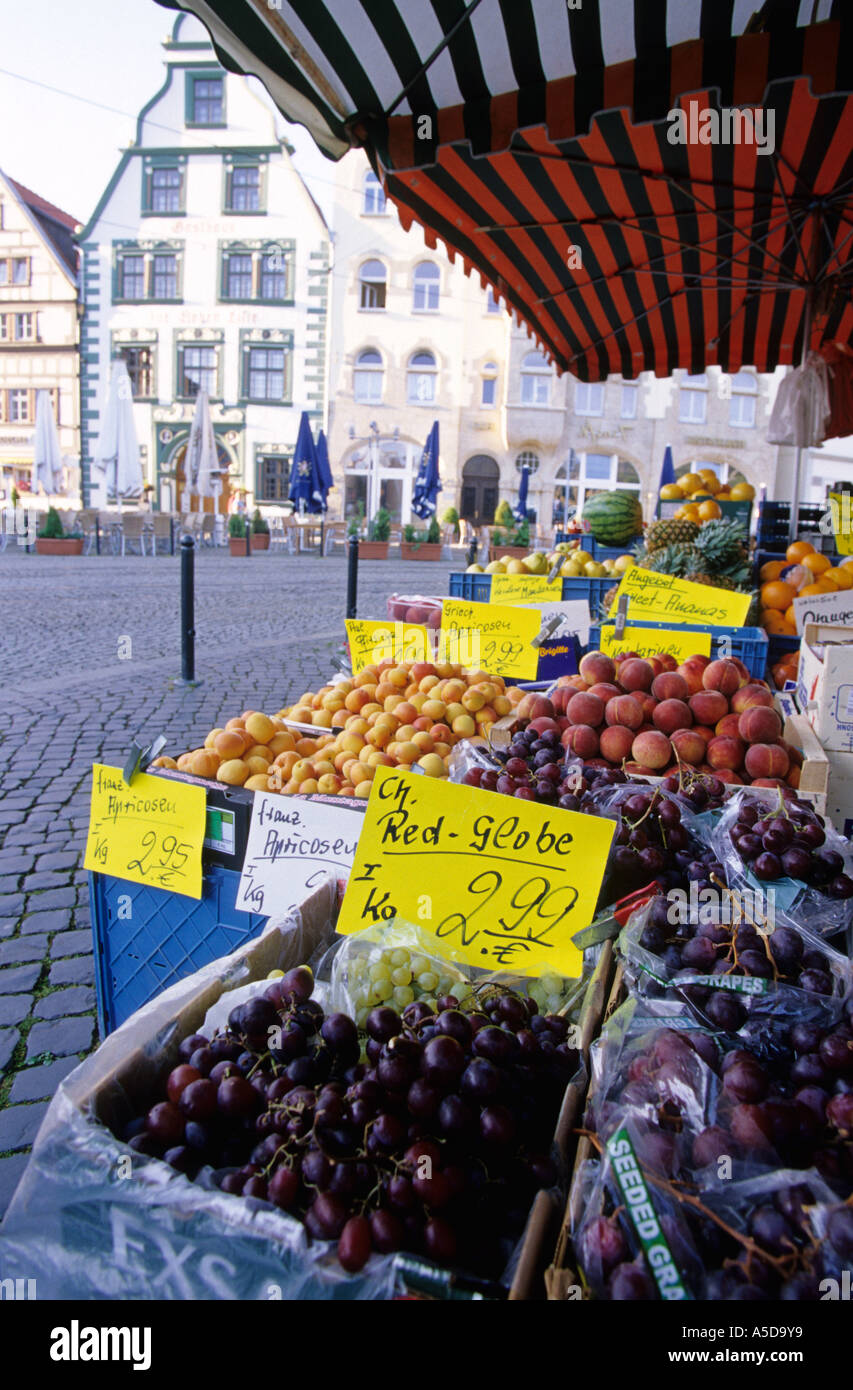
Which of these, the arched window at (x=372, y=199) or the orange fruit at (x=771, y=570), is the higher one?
the arched window at (x=372, y=199)

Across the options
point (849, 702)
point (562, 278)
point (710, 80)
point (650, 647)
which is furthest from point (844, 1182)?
point (562, 278)

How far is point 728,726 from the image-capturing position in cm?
260

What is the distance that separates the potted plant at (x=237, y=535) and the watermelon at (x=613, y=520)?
15166mm

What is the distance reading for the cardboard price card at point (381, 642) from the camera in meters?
3.89

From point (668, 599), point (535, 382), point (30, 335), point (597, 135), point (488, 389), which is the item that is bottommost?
point (668, 599)

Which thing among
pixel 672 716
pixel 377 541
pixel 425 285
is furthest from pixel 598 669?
pixel 425 285

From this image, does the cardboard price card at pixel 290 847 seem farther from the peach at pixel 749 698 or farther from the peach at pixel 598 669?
the peach at pixel 749 698

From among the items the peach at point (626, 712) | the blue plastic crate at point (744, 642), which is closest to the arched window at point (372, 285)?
the blue plastic crate at point (744, 642)

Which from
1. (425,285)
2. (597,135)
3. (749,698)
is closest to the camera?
(749,698)

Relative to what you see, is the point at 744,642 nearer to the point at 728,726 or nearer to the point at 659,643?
the point at 659,643

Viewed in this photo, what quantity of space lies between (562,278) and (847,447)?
63.9 feet

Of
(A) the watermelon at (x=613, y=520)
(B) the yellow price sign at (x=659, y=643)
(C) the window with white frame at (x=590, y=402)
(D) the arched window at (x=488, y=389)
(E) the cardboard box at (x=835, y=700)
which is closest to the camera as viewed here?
(E) the cardboard box at (x=835, y=700)

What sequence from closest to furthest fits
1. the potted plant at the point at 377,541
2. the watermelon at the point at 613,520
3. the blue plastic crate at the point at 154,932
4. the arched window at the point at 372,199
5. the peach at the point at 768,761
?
the blue plastic crate at the point at 154,932
the peach at the point at 768,761
the watermelon at the point at 613,520
the potted plant at the point at 377,541
the arched window at the point at 372,199

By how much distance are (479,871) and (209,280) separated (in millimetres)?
32371
